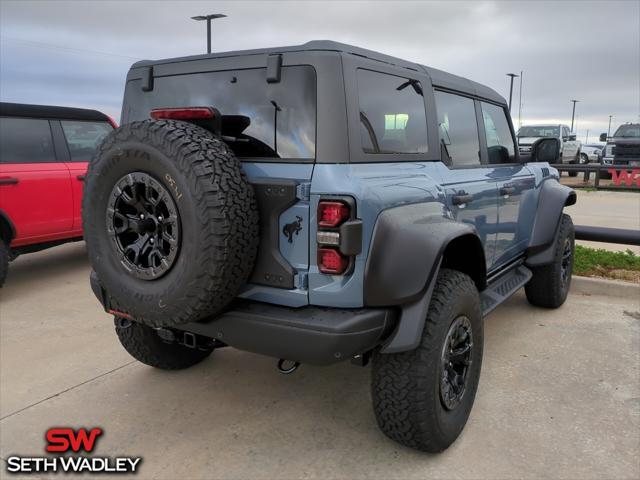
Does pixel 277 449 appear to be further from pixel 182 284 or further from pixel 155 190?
pixel 155 190

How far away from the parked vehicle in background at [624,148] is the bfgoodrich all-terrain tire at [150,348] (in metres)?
15.8

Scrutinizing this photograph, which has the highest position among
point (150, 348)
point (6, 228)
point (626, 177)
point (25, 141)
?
point (25, 141)

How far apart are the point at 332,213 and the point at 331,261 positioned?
0.68 feet

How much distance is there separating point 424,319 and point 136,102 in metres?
2.06

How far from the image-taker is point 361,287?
2299 millimetres

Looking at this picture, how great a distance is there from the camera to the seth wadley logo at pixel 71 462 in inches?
102

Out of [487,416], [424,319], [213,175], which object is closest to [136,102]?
[213,175]

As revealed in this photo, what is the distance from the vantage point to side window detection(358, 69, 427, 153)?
101 inches

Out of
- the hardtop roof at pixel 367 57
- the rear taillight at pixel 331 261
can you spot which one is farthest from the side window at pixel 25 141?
the rear taillight at pixel 331 261

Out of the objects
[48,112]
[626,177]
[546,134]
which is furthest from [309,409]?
[546,134]

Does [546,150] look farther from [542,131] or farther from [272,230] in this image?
[542,131]

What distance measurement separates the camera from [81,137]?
626cm

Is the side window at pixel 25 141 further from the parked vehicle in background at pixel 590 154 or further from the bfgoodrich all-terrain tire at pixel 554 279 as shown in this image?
the parked vehicle in background at pixel 590 154

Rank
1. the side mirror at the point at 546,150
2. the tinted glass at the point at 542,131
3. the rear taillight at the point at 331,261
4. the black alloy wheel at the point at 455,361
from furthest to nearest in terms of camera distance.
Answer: the tinted glass at the point at 542,131 → the side mirror at the point at 546,150 → the black alloy wheel at the point at 455,361 → the rear taillight at the point at 331,261
